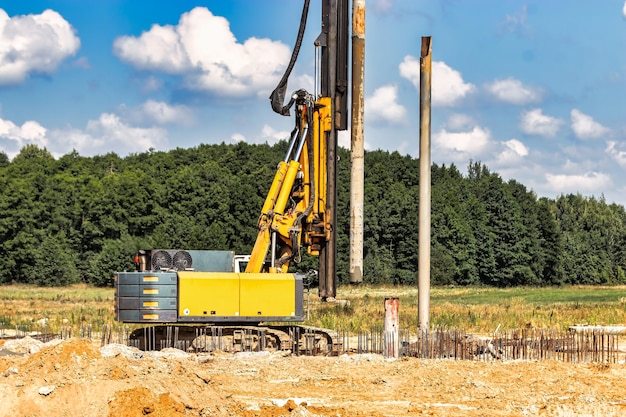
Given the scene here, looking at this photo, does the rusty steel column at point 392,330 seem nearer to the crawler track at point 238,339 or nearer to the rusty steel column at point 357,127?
the crawler track at point 238,339

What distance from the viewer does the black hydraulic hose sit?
20.6 metres

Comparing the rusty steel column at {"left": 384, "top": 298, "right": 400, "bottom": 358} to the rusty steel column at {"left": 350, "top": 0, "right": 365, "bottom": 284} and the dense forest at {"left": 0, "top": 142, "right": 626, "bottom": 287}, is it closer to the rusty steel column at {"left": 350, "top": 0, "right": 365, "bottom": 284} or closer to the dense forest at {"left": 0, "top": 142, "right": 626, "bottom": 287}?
the rusty steel column at {"left": 350, "top": 0, "right": 365, "bottom": 284}

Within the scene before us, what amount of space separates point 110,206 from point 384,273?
78.5ft

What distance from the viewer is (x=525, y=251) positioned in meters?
94.4

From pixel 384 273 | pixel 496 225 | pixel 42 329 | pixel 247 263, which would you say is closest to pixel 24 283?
pixel 384 273

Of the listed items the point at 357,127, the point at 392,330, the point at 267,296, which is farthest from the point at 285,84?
the point at 392,330

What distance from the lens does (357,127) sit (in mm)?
20219

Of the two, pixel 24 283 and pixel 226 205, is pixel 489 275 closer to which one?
pixel 226 205

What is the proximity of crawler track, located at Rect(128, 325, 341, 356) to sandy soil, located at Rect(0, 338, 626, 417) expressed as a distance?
1138 millimetres

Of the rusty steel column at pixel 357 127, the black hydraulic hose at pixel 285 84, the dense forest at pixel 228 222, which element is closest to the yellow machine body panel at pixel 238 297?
the rusty steel column at pixel 357 127

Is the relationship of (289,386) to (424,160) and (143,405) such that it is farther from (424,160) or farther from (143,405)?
(424,160)

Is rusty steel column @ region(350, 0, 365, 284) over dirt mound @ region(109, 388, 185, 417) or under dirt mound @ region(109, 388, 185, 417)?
over

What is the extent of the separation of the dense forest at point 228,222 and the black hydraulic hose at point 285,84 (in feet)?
170

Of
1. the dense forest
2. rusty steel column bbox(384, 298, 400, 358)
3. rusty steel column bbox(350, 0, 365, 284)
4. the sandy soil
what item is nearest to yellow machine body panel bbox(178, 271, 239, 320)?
the sandy soil
